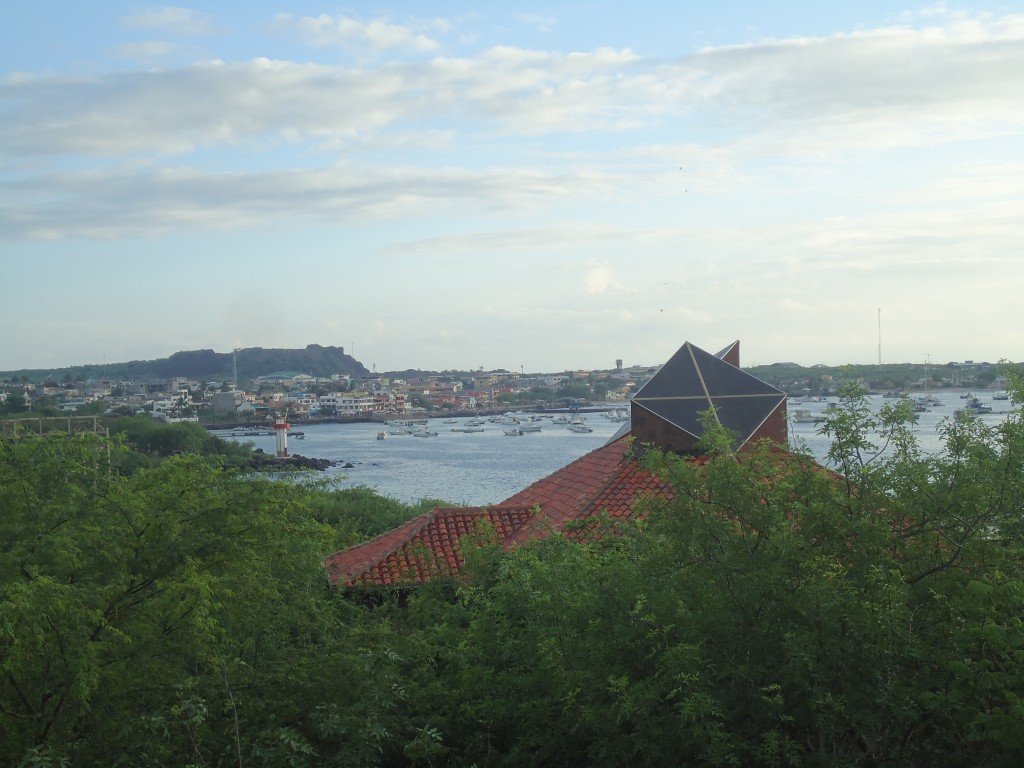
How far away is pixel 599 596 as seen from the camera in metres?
9.48

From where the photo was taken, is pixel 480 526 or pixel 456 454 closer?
pixel 480 526

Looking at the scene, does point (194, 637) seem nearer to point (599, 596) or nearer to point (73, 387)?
point (599, 596)

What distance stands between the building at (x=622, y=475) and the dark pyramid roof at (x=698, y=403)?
0.07 feet

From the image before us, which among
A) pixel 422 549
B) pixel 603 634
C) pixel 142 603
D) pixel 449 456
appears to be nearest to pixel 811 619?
pixel 603 634

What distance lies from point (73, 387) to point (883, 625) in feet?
680

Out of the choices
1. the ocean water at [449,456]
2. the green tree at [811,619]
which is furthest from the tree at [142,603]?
the ocean water at [449,456]

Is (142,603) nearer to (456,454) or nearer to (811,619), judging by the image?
(811,619)

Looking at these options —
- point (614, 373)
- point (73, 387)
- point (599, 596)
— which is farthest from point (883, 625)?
→ point (73, 387)

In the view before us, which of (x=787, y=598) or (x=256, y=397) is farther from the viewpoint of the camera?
(x=256, y=397)

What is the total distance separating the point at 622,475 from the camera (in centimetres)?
2009

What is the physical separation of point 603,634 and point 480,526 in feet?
23.9

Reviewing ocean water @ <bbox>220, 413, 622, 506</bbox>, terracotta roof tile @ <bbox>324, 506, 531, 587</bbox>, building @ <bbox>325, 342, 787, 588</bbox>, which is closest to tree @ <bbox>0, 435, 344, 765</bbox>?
terracotta roof tile @ <bbox>324, 506, 531, 587</bbox>

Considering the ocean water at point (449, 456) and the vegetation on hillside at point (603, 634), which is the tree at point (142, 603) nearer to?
the vegetation on hillside at point (603, 634)

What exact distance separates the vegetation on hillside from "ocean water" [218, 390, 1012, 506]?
110 feet
